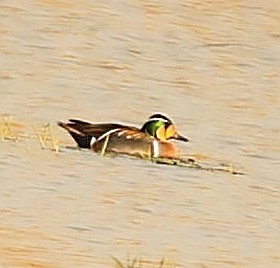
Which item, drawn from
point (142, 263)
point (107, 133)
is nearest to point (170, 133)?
point (107, 133)

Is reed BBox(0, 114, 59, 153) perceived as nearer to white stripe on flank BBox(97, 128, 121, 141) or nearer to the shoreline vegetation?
the shoreline vegetation

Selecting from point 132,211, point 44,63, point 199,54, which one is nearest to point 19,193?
point 132,211

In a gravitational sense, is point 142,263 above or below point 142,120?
below

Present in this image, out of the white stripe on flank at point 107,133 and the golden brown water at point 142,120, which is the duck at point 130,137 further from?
the golden brown water at point 142,120

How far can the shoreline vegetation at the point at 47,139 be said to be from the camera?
9383 millimetres

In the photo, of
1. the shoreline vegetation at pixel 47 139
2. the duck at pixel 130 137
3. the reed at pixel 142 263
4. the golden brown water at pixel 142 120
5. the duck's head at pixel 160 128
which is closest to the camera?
the reed at pixel 142 263

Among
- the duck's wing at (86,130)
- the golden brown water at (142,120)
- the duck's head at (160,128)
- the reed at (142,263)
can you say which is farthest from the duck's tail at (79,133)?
the reed at (142,263)

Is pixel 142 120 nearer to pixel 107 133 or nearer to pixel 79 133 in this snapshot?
pixel 107 133

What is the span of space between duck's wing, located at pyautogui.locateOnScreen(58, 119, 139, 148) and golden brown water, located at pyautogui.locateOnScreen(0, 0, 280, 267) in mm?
124

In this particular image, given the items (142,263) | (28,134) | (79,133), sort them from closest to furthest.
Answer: (142,263)
(79,133)
(28,134)

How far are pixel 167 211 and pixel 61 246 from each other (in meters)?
0.99

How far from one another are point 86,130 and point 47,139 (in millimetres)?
210

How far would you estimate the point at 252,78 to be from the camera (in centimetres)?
1182

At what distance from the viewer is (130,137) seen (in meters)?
9.75
